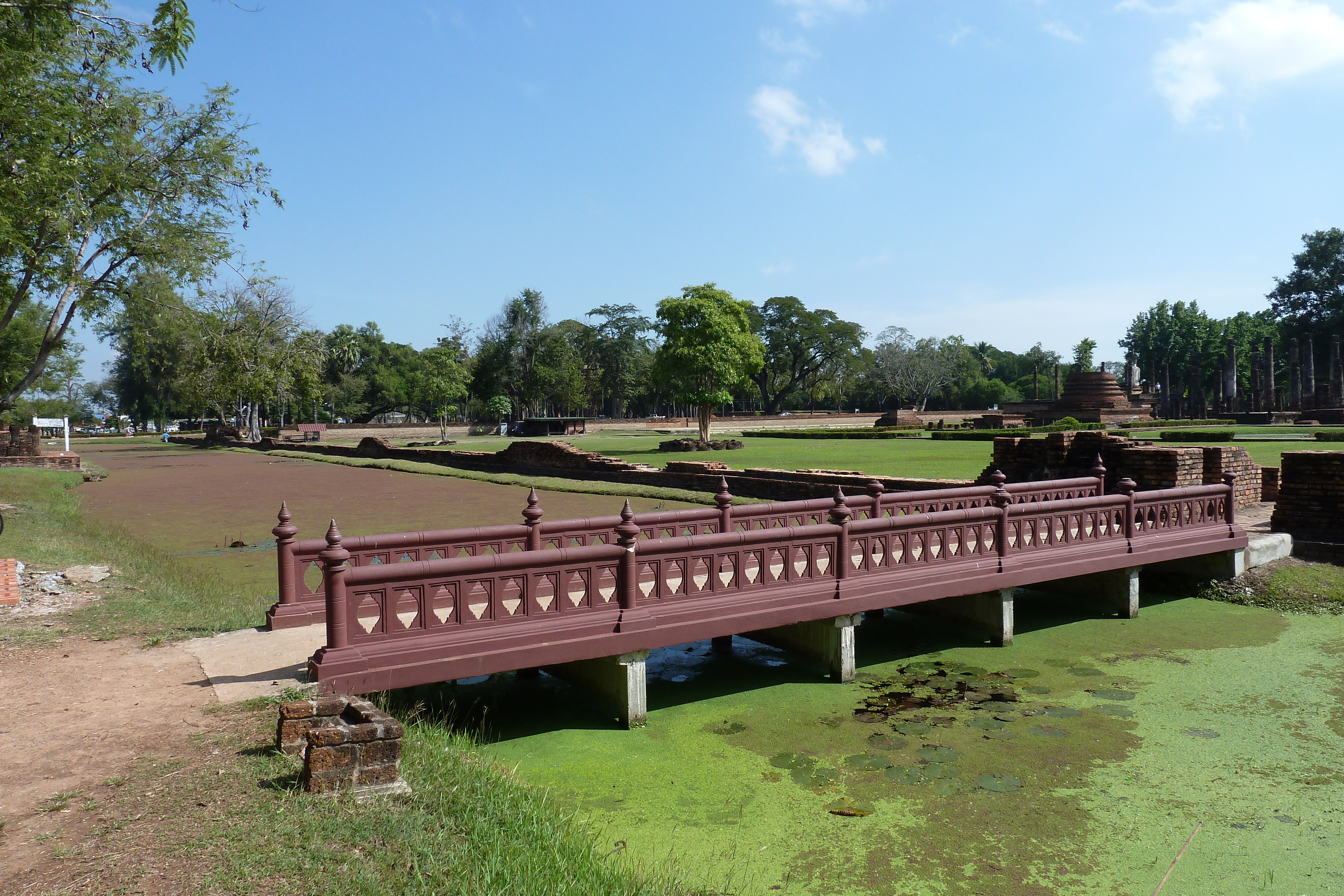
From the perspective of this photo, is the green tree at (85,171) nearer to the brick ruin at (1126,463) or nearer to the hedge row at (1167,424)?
the brick ruin at (1126,463)

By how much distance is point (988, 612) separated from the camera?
372 inches

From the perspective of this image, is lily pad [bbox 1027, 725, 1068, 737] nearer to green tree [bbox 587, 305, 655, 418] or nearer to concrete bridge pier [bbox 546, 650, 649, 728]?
concrete bridge pier [bbox 546, 650, 649, 728]

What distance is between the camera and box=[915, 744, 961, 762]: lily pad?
6.11m

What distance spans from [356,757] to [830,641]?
4.90 metres

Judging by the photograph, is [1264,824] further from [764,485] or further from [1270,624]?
[764,485]

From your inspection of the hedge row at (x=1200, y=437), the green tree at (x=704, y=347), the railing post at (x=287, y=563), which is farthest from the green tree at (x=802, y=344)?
the railing post at (x=287, y=563)

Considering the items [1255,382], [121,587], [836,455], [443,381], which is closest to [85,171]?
[121,587]

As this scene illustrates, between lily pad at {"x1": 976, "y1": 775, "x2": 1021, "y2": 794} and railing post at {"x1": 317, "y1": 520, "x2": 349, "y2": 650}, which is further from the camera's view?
railing post at {"x1": 317, "y1": 520, "x2": 349, "y2": 650}

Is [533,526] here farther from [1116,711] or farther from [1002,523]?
[1116,711]

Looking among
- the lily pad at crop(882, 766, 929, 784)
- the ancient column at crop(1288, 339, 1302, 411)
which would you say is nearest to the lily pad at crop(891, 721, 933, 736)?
the lily pad at crop(882, 766, 929, 784)

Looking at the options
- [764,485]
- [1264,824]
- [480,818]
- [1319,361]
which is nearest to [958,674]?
[1264,824]

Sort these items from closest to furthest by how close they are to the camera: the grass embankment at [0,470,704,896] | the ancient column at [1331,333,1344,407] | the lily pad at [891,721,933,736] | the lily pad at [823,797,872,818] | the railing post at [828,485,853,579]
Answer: the grass embankment at [0,470,704,896]
the lily pad at [823,797,872,818]
the lily pad at [891,721,933,736]
the railing post at [828,485,853,579]
the ancient column at [1331,333,1344,407]

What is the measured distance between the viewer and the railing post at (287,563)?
781 cm

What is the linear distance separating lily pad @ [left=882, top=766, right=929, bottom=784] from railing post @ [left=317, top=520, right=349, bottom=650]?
3.83m
